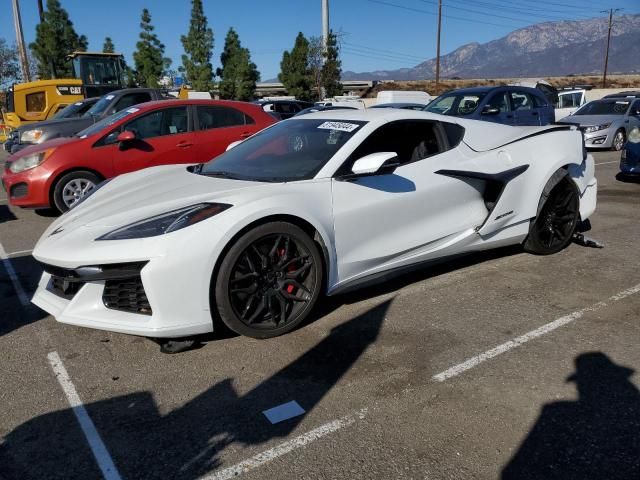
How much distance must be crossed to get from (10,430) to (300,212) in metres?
1.89

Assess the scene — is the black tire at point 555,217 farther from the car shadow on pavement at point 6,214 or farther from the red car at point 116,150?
the car shadow on pavement at point 6,214

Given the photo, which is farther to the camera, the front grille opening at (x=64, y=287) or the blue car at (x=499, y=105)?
the blue car at (x=499, y=105)

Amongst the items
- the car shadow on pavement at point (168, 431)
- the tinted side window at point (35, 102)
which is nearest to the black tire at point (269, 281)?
the car shadow on pavement at point (168, 431)

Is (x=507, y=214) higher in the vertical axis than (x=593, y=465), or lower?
→ higher

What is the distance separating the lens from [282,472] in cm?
223

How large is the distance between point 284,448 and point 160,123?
236 inches

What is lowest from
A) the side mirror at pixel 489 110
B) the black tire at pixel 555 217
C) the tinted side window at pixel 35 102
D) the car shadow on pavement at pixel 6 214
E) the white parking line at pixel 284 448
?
the car shadow on pavement at pixel 6 214

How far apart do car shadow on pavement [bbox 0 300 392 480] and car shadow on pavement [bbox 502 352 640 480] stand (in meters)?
0.96

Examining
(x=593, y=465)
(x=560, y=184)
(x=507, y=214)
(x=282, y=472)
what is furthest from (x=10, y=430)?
(x=560, y=184)

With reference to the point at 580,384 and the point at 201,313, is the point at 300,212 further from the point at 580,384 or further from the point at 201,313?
the point at 580,384

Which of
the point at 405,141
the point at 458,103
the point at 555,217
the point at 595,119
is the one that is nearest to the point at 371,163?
the point at 405,141

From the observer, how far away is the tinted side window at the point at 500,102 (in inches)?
439

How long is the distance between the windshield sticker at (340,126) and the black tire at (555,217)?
1.86 meters

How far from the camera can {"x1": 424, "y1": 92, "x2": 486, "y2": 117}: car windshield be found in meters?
11.2
